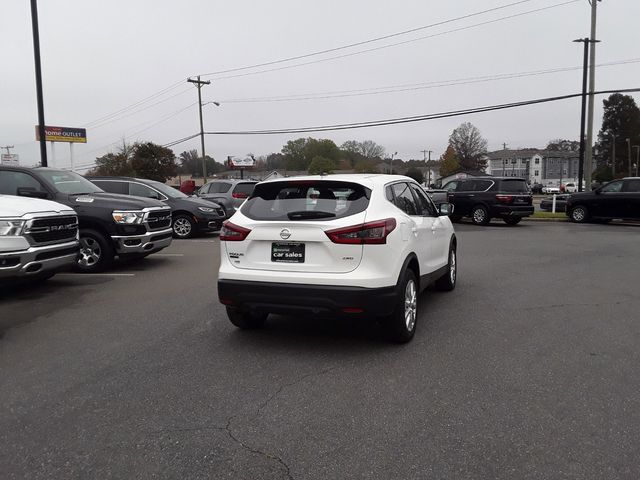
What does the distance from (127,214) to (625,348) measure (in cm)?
755

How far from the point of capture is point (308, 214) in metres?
4.79

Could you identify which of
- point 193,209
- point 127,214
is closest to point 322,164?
point 193,209

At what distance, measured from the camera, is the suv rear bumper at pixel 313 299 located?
455cm

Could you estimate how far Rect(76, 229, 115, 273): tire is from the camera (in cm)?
898

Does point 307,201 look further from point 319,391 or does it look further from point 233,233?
point 319,391

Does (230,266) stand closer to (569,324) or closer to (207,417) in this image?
(207,417)

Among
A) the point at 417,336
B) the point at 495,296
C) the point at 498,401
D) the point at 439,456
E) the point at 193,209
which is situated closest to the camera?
the point at 439,456

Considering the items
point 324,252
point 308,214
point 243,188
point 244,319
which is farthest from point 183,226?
point 324,252

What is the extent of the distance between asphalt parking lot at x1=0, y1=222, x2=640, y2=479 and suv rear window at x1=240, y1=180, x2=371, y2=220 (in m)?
1.28

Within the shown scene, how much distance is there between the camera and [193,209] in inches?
582

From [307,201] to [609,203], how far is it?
1728 cm

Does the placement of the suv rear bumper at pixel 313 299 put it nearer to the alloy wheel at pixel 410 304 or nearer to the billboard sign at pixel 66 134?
the alloy wheel at pixel 410 304

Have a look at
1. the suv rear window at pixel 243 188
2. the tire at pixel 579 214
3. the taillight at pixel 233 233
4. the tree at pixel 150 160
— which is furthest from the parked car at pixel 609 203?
the tree at pixel 150 160

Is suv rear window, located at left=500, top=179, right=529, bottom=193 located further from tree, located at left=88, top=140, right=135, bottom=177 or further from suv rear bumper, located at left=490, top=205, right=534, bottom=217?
tree, located at left=88, top=140, right=135, bottom=177
